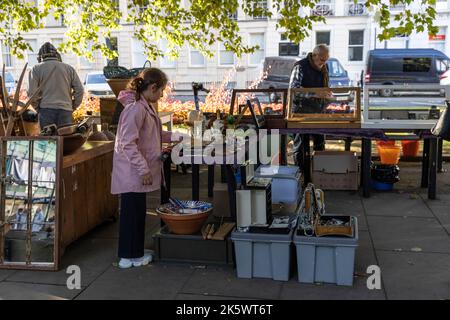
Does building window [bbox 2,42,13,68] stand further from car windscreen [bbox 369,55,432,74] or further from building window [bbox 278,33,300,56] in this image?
car windscreen [bbox 369,55,432,74]

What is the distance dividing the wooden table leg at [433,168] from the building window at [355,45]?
72.1 feet

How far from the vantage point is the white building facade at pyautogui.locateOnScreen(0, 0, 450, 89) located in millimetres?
25672

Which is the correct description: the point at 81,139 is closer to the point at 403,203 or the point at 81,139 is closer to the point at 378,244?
the point at 378,244

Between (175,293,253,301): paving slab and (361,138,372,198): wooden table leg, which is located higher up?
(361,138,372,198): wooden table leg

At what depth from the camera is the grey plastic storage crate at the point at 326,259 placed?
12.4 feet

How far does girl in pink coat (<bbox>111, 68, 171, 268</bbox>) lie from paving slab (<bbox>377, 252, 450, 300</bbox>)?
1.92 m

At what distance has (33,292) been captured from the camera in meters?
3.78

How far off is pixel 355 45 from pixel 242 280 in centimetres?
2487

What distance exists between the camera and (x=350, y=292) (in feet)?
12.1

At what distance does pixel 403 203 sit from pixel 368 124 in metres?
1.00

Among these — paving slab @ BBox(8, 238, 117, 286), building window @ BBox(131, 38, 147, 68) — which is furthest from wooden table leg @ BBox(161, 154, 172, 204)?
building window @ BBox(131, 38, 147, 68)

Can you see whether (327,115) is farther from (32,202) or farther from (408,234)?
(32,202)

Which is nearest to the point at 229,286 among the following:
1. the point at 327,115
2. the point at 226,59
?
the point at 327,115

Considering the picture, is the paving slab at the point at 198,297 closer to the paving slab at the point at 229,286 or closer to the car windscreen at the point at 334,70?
Answer: the paving slab at the point at 229,286
